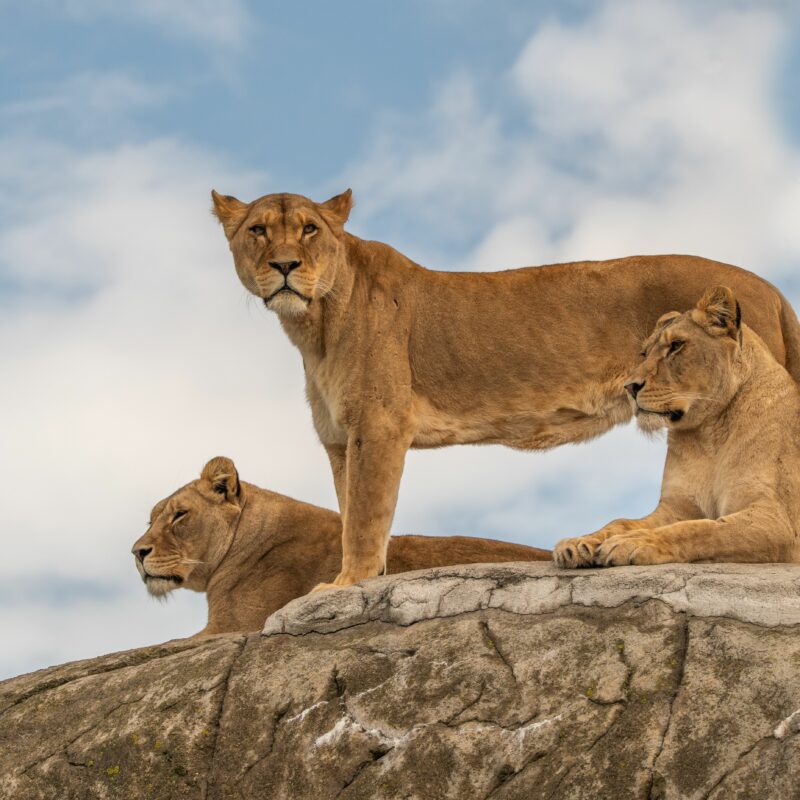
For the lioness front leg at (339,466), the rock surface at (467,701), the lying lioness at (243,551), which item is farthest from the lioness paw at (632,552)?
the lying lioness at (243,551)

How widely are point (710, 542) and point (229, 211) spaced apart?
3358 mm

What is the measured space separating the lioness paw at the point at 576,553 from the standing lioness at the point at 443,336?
1.35m

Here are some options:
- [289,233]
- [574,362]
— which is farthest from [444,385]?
[289,233]

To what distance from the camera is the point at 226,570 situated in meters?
8.38

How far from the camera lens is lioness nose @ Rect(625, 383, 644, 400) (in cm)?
659

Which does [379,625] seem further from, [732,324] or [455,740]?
[732,324]

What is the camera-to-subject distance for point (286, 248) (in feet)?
24.2

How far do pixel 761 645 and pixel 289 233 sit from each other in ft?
11.3

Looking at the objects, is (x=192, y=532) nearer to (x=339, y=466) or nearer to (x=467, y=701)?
(x=339, y=466)

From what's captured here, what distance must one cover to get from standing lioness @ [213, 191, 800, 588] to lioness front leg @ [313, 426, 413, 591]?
0.04 ft

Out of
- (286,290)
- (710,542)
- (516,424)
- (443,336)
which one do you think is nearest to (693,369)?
(710,542)

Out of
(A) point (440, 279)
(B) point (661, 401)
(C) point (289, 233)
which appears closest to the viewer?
(B) point (661, 401)

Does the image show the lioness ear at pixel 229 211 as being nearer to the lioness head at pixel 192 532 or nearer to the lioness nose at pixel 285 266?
the lioness nose at pixel 285 266

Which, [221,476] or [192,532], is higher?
[221,476]
